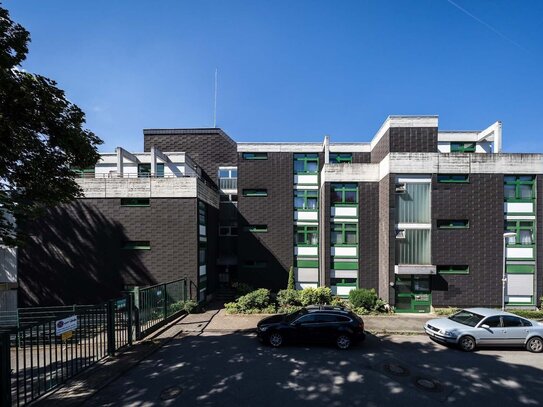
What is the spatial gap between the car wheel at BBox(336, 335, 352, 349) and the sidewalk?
2893mm

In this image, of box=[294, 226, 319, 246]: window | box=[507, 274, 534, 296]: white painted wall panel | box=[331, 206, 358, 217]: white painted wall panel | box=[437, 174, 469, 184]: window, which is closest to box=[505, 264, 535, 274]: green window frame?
box=[507, 274, 534, 296]: white painted wall panel

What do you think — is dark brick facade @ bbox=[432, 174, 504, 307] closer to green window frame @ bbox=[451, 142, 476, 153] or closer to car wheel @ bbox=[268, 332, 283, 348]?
green window frame @ bbox=[451, 142, 476, 153]

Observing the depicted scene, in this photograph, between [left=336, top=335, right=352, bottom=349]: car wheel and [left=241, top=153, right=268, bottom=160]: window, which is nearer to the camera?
[left=336, top=335, right=352, bottom=349]: car wheel

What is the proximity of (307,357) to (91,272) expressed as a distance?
44.7 feet

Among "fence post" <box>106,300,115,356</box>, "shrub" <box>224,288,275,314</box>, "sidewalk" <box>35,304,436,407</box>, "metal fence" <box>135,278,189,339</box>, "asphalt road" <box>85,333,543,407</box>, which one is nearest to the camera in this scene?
"asphalt road" <box>85,333,543,407</box>

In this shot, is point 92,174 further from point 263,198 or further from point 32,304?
point 263,198

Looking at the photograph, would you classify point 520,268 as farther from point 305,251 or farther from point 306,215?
point 306,215

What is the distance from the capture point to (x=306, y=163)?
21500 millimetres

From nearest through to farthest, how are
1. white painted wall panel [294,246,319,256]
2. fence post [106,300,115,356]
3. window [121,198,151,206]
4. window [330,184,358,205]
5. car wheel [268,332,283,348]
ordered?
fence post [106,300,115,356], car wheel [268,332,283,348], window [121,198,151,206], window [330,184,358,205], white painted wall panel [294,246,319,256]

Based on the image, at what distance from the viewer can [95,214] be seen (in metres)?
16.6

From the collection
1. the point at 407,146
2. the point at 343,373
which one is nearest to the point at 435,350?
the point at 343,373

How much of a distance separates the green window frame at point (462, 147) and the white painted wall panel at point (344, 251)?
38.1 feet

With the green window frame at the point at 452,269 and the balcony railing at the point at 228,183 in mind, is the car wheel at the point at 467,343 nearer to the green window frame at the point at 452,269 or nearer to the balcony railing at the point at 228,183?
the green window frame at the point at 452,269

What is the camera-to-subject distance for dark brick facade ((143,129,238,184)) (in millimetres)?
23594
